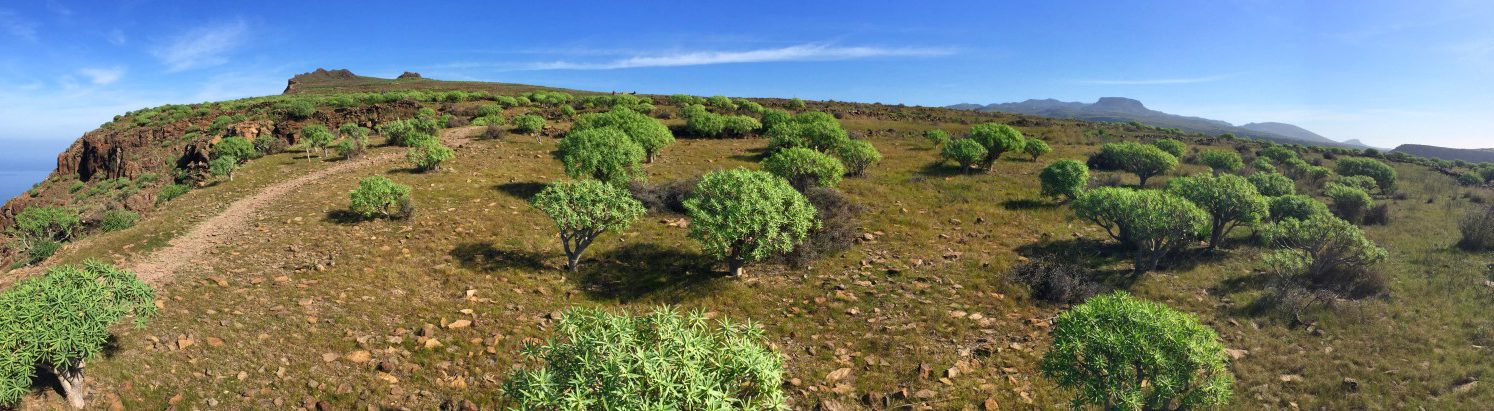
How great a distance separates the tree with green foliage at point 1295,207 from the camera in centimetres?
2594

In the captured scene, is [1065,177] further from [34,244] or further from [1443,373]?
[34,244]

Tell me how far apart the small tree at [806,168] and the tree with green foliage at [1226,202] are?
1706 centimetres

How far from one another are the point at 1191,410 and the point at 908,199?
21883mm

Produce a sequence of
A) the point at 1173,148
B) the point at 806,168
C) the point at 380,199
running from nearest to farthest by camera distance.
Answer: the point at 380,199
the point at 806,168
the point at 1173,148

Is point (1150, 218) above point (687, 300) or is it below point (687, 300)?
above

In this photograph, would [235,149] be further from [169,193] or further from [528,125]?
[528,125]

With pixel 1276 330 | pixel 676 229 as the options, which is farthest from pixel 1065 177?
pixel 676 229

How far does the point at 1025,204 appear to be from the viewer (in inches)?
1265

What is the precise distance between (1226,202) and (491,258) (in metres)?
31.8

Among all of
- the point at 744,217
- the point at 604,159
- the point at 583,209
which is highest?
the point at 604,159

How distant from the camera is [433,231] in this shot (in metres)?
22.8

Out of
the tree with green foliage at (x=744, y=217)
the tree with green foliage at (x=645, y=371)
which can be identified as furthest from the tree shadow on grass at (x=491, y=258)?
the tree with green foliage at (x=645, y=371)

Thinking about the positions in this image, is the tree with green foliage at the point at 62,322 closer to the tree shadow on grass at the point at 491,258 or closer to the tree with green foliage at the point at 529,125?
the tree shadow on grass at the point at 491,258

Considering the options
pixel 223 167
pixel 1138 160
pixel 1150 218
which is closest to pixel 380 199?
pixel 223 167
